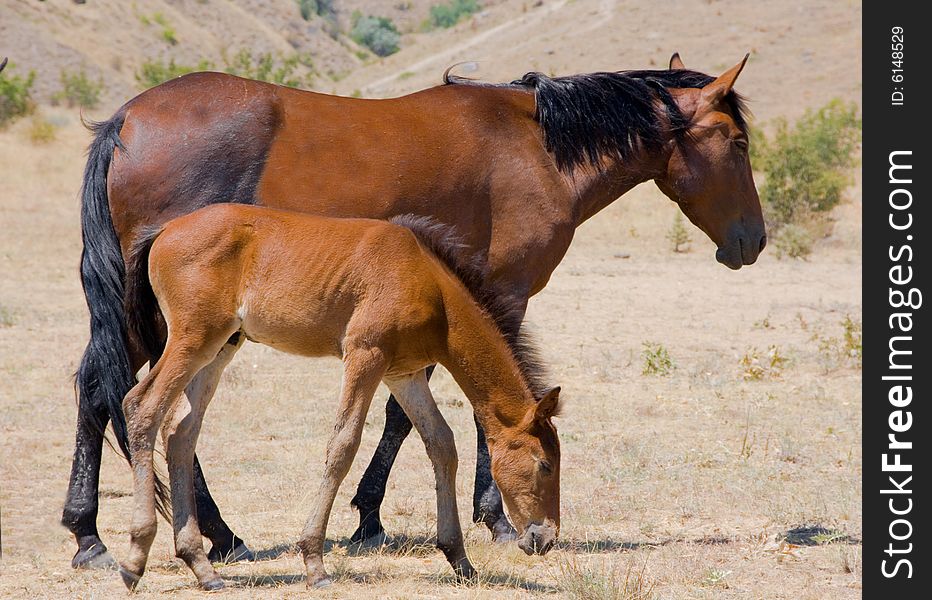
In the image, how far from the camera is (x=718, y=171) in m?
6.81

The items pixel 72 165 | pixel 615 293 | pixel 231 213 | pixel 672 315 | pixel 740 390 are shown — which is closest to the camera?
pixel 231 213

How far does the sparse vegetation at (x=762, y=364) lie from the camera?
10609 mm

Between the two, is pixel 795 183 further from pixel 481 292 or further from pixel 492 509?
pixel 481 292

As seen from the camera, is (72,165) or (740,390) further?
(72,165)

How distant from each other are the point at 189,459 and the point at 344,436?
0.86m

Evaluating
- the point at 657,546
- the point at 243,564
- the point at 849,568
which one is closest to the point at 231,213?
the point at 243,564

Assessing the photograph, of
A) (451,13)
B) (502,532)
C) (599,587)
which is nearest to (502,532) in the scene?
(502,532)

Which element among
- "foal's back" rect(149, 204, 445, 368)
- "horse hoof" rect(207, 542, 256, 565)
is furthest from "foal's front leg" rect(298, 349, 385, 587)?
"horse hoof" rect(207, 542, 256, 565)


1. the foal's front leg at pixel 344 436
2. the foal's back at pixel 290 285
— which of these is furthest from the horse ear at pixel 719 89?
the foal's front leg at pixel 344 436

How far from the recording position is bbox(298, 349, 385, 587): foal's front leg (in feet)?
16.7

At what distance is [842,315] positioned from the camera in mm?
13820

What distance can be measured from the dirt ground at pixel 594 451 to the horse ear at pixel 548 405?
56 cm

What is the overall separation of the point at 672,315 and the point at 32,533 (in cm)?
891

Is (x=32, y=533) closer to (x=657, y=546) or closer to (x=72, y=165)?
(x=657, y=546)
